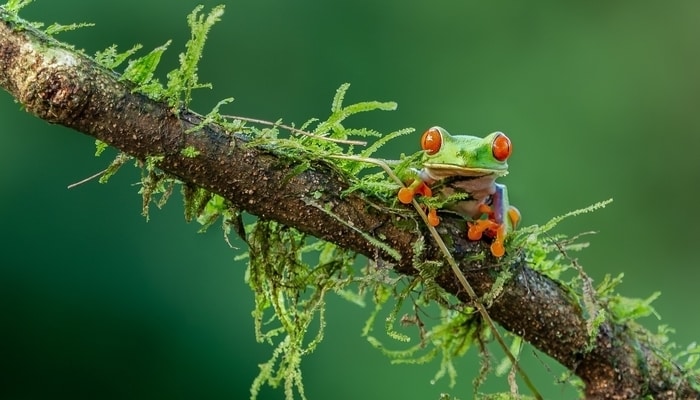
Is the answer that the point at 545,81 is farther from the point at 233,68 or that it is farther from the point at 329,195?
the point at 329,195

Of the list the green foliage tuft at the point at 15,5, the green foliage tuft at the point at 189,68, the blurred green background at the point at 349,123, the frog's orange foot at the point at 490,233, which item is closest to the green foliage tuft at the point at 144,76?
the green foliage tuft at the point at 189,68

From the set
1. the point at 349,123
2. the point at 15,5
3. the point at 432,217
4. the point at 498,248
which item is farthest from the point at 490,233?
the point at 349,123

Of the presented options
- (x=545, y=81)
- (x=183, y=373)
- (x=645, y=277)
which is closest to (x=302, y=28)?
(x=545, y=81)

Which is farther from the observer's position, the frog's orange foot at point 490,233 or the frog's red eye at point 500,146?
the frog's red eye at point 500,146

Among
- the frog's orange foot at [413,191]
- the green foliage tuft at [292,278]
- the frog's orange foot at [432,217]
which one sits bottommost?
the green foliage tuft at [292,278]

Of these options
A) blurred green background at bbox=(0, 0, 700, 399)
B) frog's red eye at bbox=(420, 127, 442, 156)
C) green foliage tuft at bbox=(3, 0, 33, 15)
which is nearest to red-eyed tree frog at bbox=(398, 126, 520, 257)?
frog's red eye at bbox=(420, 127, 442, 156)

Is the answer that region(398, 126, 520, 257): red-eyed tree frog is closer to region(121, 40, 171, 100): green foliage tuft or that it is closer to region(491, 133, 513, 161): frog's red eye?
region(491, 133, 513, 161): frog's red eye

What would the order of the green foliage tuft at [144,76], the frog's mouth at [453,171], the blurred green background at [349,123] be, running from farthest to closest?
the blurred green background at [349,123]
the frog's mouth at [453,171]
the green foliage tuft at [144,76]

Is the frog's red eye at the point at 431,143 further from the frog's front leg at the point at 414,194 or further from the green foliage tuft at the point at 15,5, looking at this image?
the green foliage tuft at the point at 15,5

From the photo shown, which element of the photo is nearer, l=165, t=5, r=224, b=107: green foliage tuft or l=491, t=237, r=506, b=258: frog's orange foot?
l=165, t=5, r=224, b=107: green foliage tuft
